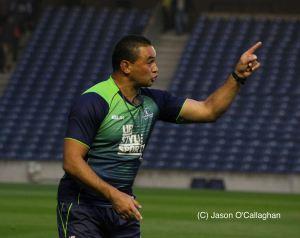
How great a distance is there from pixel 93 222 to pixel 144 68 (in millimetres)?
1087

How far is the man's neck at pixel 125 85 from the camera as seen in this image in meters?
7.23

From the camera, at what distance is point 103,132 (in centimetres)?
707

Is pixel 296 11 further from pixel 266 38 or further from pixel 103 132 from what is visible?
pixel 103 132

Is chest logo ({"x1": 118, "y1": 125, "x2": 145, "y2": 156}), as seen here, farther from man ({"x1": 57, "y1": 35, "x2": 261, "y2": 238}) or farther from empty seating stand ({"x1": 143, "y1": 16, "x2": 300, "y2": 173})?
empty seating stand ({"x1": 143, "y1": 16, "x2": 300, "y2": 173})

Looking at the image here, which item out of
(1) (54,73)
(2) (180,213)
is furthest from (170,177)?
(2) (180,213)

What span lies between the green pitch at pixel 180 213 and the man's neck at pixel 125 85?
772 cm

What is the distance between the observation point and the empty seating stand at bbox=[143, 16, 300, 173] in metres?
29.9

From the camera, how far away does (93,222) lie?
7098mm

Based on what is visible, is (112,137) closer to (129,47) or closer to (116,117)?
(116,117)

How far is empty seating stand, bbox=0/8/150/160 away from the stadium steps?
3.06 ft

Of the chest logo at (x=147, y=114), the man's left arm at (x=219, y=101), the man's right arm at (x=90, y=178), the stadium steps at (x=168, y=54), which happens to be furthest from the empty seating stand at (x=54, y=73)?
the man's right arm at (x=90, y=178)

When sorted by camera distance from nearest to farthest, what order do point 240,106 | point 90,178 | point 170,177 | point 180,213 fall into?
point 90,178, point 180,213, point 170,177, point 240,106

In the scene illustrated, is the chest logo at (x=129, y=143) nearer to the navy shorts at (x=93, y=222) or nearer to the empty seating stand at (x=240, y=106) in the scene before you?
the navy shorts at (x=93, y=222)

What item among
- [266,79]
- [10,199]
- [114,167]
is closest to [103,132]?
[114,167]
